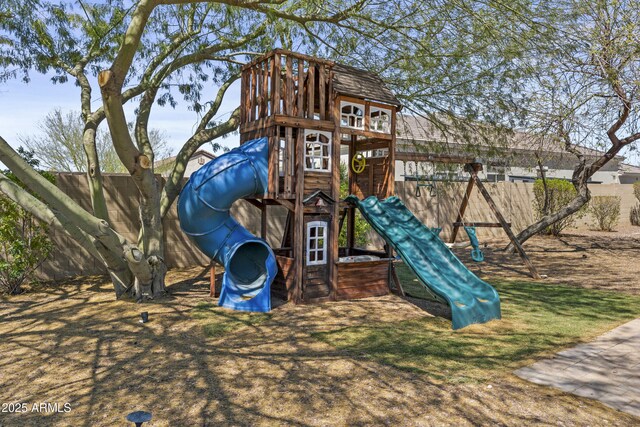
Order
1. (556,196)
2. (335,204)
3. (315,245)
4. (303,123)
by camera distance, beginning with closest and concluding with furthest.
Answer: (303,123) → (315,245) → (335,204) → (556,196)

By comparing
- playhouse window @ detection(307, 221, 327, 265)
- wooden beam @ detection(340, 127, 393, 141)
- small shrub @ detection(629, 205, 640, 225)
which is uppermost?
wooden beam @ detection(340, 127, 393, 141)

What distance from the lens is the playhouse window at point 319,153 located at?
9.51 meters

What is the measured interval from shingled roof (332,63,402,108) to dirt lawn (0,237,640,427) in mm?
4409

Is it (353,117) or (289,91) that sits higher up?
(289,91)

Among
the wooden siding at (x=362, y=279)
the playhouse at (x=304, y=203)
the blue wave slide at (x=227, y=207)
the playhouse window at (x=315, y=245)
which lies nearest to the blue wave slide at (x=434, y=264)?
the playhouse at (x=304, y=203)

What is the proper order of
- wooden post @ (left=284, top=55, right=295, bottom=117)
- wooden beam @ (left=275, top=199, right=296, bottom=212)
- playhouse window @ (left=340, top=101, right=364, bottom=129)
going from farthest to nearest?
playhouse window @ (left=340, top=101, right=364, bottom=129) < wooden beam @ (left=275, top=199, right=296, bottom=212) < wooden post @ (left=284, top=55, right=295, bottom=117)

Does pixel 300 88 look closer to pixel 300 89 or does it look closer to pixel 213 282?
pixel 300 89

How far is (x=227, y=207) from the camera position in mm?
9008

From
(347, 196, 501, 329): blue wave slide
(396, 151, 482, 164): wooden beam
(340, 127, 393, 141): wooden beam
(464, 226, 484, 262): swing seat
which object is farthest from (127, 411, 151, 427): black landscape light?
(464, 226, 484, 262): swing seat

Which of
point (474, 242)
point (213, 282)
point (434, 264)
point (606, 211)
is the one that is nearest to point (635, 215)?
point (606, 211)

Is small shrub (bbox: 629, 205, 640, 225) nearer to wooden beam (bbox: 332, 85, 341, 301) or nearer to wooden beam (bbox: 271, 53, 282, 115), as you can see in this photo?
wooden beam (bbox: 332, 85, 341, 301)

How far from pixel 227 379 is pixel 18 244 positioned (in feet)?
21.5

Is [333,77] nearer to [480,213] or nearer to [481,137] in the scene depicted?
[481,137]

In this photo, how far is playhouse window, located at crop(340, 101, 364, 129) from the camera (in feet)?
33.1
